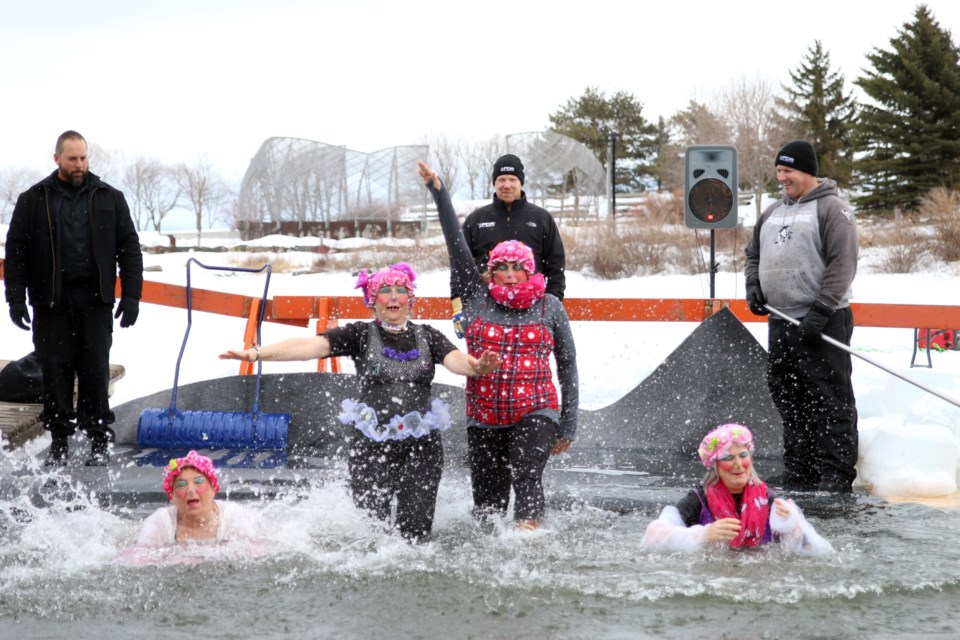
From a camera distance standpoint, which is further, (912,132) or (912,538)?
(912,132)

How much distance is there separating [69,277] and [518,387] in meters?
2.99

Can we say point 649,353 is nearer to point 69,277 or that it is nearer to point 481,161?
point 69,277

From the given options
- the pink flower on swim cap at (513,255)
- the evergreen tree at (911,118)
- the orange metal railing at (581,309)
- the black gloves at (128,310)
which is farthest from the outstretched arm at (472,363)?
the evergreen tree at (911,118)

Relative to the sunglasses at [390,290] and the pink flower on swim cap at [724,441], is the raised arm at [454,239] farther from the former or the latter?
the pink flower on swim cap at [724,441]

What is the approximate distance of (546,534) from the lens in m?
4.75

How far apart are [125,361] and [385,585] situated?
9.55 metres

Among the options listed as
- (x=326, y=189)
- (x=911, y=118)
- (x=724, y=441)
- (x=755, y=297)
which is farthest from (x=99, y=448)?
(x=326, y=189)

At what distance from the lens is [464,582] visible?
4.11 m

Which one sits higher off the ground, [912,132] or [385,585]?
A: [912,132]

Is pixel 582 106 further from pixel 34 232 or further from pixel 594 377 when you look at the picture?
pixel 34 232

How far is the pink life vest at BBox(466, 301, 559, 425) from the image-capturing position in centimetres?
482

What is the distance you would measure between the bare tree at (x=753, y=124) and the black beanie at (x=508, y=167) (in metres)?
43.7

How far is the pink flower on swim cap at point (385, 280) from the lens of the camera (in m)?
4.75

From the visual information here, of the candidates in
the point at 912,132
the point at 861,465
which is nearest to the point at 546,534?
the point at 861,465
